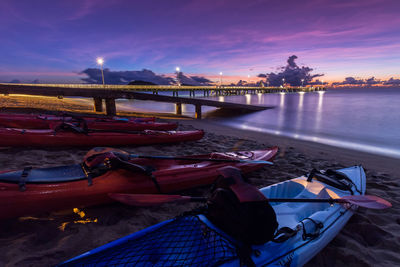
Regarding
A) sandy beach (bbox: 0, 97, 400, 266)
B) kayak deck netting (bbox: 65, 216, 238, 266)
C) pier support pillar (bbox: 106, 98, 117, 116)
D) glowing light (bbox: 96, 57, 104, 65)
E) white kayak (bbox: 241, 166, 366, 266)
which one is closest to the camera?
kayak deck netting (bbox: 65, 216, 238, 266)

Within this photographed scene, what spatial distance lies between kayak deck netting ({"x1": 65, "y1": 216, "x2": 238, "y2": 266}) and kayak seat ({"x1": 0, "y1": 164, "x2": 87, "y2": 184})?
1.46 meters

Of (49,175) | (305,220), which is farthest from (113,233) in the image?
(305,220)

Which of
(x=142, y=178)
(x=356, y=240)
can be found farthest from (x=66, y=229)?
(x=356, y=240)

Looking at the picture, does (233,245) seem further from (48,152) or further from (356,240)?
(48,152)

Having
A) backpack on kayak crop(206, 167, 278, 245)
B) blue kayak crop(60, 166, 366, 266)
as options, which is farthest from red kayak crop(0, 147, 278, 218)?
backpack on kayak crop(206, 167, 278, 245)

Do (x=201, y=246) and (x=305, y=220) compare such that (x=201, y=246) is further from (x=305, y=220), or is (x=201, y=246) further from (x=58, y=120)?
(x=58, y=120)

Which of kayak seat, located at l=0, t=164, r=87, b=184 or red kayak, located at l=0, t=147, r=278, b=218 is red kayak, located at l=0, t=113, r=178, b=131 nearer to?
kayak seat, located at l=0, t=164, r=87, b=184

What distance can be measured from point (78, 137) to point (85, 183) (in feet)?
9.59

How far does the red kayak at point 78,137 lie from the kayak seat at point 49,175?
97.3 inches

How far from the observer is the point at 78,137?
507 centimetres

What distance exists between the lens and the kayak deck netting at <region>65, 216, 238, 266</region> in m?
1.57

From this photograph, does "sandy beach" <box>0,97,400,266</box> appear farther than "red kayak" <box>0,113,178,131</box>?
No

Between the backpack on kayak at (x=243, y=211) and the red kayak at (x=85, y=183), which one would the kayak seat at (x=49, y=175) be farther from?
the backpack on kayak at (x=243, y=211)

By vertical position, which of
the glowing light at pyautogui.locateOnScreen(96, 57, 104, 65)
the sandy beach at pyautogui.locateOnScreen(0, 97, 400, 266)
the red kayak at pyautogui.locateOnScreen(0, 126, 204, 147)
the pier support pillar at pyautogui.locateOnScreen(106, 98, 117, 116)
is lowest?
the sandy beach at pyautogui.locateOnScreen(0, 97, 400, 266)
